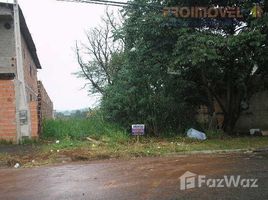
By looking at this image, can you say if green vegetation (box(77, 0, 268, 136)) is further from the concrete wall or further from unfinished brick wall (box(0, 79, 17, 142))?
unfinished brick wall (box(0, 79, 17, 142))

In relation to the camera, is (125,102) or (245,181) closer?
(245,181)

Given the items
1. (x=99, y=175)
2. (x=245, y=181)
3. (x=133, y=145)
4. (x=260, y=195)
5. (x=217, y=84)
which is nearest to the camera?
(x=260, y=195)

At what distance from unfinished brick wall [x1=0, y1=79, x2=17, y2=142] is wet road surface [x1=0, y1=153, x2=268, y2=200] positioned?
4.94 meters

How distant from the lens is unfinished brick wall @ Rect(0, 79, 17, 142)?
659 inches

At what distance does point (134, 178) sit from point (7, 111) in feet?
29.0

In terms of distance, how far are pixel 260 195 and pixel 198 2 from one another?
39.0 ft

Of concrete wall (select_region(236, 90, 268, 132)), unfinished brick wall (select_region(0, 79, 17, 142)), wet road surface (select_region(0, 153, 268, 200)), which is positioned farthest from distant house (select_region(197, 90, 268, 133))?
unfinished brick wall (select_region(0, 79, 17, 142))

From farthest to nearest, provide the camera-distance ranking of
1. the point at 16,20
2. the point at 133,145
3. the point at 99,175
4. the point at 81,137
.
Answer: the point at 81,137, the point at 16,20, the point at 133,145, the point at 99,175

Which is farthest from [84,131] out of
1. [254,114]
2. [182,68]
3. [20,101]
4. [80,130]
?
[254,114]

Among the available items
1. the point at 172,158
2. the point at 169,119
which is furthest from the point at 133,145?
the point at 169,119

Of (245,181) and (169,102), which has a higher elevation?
(169,102)

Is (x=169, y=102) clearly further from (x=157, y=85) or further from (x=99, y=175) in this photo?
(x=99, y=175)

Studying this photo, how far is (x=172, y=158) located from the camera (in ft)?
43.0

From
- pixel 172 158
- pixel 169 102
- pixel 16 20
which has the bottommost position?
pixel 172 158
